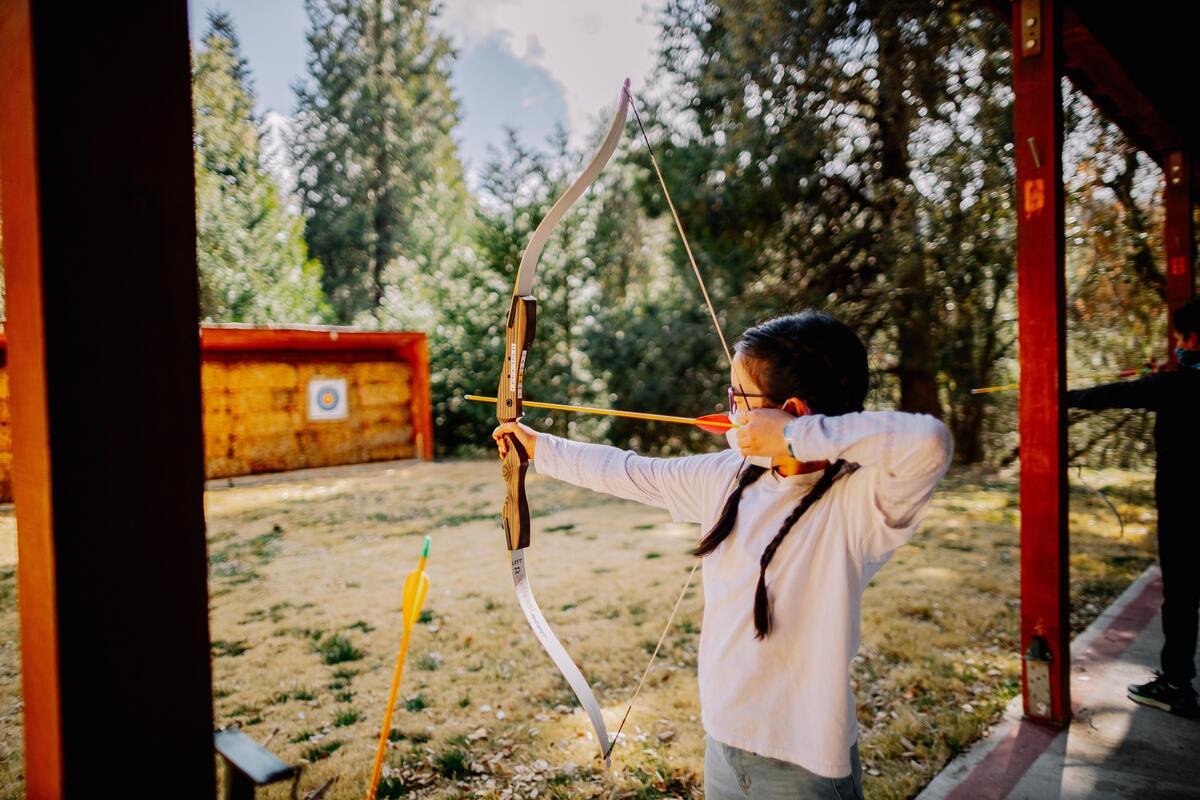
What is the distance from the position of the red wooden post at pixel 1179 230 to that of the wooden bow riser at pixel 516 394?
395 centimetres

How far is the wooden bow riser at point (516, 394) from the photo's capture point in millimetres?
1340

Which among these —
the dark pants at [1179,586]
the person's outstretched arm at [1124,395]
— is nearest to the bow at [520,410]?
the person's outstretched arm at [1124,395]

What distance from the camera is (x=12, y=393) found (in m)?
0.66

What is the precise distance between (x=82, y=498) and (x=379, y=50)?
65.3 feet

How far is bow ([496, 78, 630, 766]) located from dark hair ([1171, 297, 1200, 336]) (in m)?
1.97

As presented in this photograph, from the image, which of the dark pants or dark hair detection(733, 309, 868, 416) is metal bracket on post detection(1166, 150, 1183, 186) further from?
dark hair detection(733, 309, 868, 416)

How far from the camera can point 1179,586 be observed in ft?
7.10

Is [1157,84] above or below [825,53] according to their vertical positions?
below

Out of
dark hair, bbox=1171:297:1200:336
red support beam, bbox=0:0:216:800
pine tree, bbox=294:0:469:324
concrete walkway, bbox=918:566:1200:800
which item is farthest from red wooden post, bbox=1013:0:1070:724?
pine tree, bbox=294:0:469:324

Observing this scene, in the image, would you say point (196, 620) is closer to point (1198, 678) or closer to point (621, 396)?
point (1198, 678)

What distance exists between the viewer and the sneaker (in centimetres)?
220

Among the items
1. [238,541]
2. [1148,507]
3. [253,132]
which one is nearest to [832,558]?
[238,541]

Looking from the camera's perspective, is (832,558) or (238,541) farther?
(238,541)

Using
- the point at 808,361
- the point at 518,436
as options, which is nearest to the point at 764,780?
the point at 808,361
